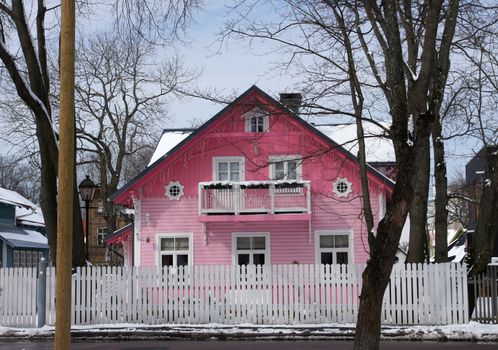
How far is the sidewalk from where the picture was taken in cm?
1598

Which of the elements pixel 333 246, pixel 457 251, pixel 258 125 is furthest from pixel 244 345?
pixel 457 251

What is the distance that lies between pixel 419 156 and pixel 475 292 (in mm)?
9533

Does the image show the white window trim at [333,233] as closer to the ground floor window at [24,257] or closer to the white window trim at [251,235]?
the white window trim at [251,235]

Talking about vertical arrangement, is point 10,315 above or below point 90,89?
below

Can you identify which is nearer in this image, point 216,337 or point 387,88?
point 387,88

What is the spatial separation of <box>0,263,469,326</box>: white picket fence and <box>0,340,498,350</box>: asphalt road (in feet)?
7.26

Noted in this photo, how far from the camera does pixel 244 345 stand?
1491 cm

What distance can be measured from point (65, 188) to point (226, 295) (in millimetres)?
12209

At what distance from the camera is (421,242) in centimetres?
1858

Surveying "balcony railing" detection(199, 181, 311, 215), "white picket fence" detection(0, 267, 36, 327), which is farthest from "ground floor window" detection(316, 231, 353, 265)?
"white picket fence" detection(0, 267, 36, 327)

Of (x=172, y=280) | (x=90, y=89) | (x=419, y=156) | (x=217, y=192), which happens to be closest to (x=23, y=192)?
(x=90, y=89)

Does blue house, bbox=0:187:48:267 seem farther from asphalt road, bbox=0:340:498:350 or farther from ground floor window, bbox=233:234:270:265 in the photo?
asphalt road, bbox=0:340:498:350

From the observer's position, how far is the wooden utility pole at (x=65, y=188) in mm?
6271

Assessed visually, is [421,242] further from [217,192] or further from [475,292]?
[217,192]
